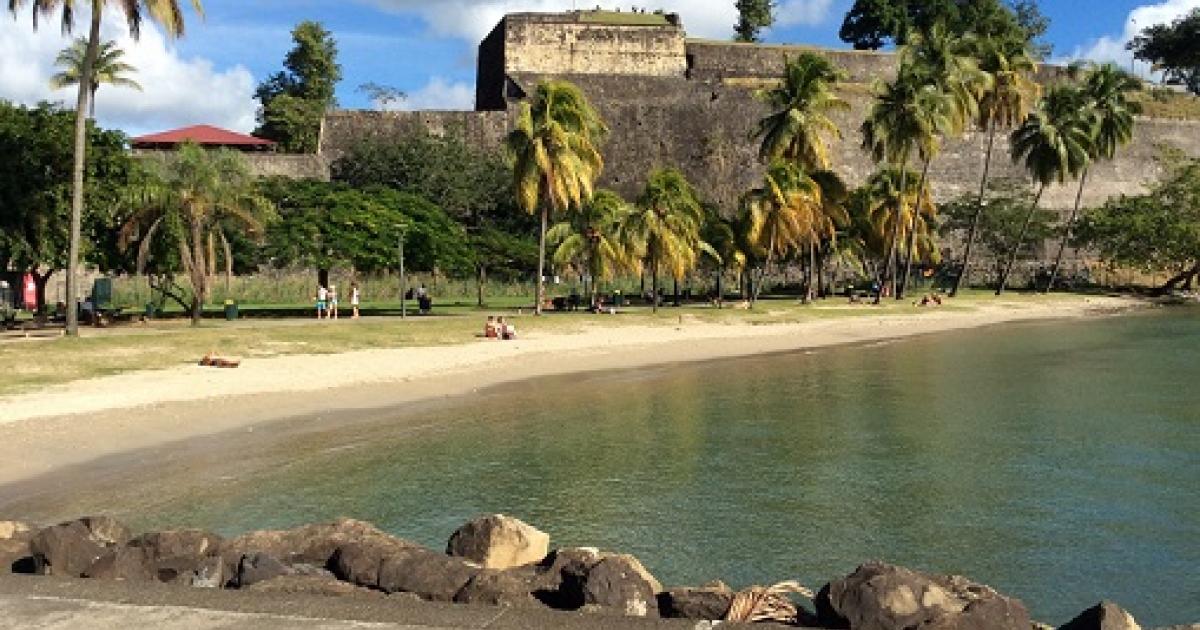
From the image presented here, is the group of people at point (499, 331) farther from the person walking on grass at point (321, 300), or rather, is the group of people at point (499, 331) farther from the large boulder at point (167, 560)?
the large boulder at point (167, 560)

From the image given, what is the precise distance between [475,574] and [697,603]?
1.51 meters

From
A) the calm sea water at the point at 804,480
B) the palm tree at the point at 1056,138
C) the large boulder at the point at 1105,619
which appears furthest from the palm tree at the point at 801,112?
the large boulder at the point at 1105,619

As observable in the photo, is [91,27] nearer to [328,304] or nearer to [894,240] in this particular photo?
[328,304]

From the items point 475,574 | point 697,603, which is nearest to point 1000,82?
point 697,603

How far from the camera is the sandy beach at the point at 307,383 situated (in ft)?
55.0

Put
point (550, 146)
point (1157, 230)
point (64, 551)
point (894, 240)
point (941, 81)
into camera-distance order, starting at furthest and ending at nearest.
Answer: point (1157, 230)
point (894, 240)
point (941, 81)
point (550, 146)
point (64, 551)

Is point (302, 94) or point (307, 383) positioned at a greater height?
point (302, 94)

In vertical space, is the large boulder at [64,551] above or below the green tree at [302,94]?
below

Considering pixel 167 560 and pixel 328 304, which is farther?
pixel 328 304

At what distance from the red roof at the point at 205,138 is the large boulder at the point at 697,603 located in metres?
61.7

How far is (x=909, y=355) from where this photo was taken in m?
33.8

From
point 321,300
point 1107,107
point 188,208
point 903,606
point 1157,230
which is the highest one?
point 1107,107

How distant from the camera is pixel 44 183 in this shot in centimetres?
3256

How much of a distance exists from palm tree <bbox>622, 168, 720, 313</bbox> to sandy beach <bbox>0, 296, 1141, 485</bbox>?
11.2ft
